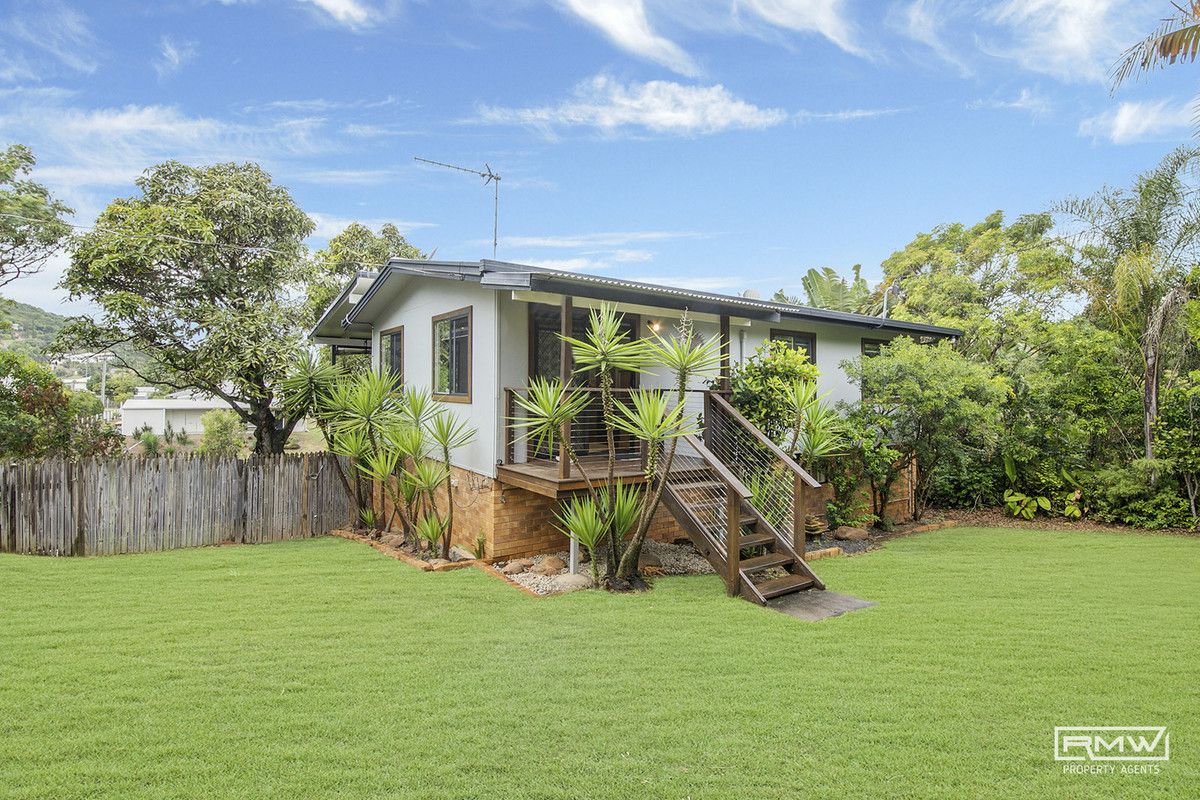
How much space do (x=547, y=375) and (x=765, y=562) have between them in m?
4.06

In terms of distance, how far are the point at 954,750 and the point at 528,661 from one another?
9.66 feet

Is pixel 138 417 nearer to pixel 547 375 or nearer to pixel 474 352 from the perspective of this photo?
pixel 474 352

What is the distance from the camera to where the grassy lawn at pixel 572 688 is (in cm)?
333

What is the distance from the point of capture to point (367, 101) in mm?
17953

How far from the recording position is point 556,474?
764cm

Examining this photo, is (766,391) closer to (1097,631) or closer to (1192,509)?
(1097,631)

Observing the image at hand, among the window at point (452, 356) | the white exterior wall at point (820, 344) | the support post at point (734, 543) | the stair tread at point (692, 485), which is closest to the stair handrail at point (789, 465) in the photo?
the stair tread at point (692, 485)

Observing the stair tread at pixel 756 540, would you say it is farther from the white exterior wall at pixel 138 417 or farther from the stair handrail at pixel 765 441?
the white exterior wall at pixel 138 417

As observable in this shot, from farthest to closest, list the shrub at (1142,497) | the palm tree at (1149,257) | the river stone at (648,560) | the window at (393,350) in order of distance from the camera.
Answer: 1. the window at (393,350)
2. the palm tree at (1149,257)
3. the shrub at (1142,497)
4. the river stone at (648,560)

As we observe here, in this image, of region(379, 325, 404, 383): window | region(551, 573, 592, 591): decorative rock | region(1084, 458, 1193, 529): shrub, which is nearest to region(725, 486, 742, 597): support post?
region(551, 573, 592, 591): decorative rock

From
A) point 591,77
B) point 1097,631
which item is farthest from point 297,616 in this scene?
point 591,77

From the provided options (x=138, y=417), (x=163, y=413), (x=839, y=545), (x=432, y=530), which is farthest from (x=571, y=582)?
(x=138, y=417)

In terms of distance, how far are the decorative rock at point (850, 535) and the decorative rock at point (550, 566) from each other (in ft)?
15.8

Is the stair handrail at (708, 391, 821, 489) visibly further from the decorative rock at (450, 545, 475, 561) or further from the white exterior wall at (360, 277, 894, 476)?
the decorative rock at (450, 545, 475, 561)
